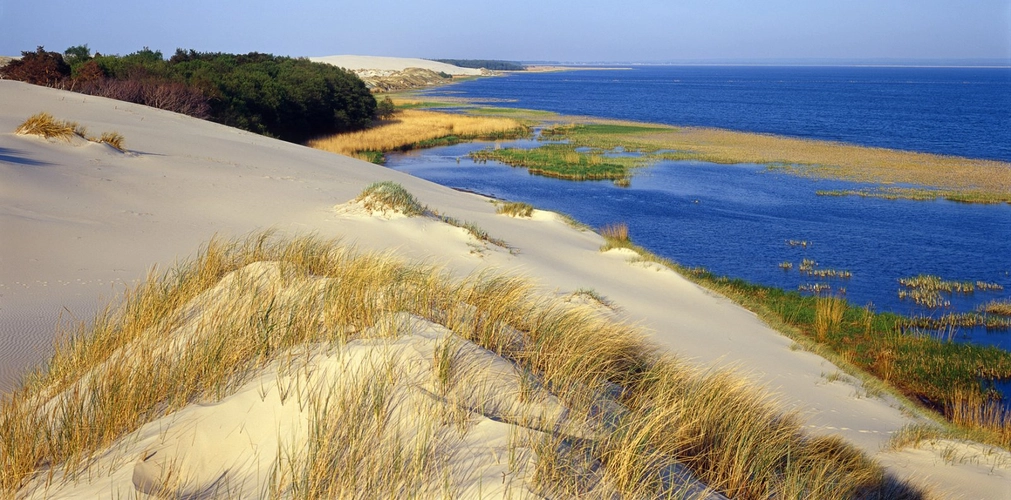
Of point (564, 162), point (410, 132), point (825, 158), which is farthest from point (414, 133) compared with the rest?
point (825, 158)

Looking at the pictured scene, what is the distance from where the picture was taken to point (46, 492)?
3.17m

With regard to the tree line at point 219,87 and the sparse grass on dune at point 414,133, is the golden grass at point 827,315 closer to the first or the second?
the tree line at point 219,87

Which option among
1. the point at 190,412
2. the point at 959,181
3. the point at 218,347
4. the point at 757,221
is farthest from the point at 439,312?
the point at 959,181

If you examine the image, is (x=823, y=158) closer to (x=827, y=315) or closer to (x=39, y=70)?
(x=827, y=315)

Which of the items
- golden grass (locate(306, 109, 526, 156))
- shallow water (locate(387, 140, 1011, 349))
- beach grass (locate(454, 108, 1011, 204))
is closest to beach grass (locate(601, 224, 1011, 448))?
shallow water (locate(387, 140, 1011, 349))

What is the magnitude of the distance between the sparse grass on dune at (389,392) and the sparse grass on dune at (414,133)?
100 feet

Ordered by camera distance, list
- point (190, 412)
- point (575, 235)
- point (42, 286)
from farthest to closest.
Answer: point (575, 235) → point (42, 286) → point (190, 412)

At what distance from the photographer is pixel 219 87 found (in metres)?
34.1

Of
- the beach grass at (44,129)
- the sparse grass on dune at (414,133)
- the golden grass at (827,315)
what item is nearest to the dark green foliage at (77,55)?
the sparse grass on dune at (414,133)

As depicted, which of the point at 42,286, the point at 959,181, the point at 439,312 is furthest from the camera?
the point at 959,181

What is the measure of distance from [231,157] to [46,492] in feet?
53.0

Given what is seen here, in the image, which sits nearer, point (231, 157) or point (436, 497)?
point (436, 497)

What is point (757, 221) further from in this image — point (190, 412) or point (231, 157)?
point (190, 412)

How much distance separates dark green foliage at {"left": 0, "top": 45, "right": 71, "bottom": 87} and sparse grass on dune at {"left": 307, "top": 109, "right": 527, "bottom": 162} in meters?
11.0
